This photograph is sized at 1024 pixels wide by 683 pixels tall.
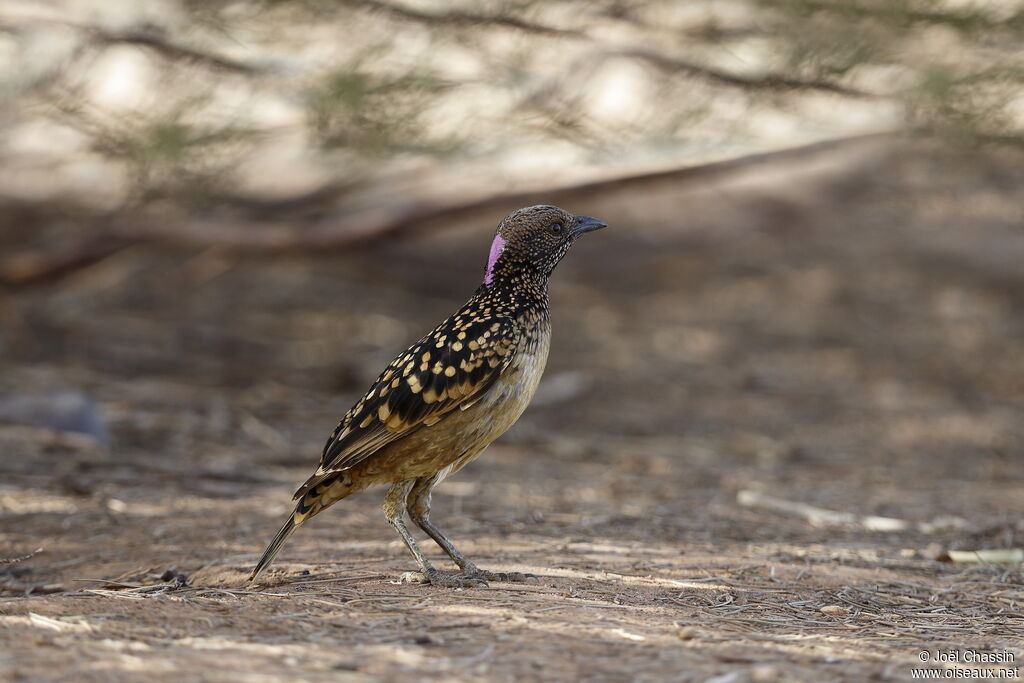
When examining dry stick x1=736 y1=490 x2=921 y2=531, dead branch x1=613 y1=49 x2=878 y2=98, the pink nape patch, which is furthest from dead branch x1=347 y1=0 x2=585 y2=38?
the pink nape patch

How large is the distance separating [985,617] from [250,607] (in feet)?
9.31

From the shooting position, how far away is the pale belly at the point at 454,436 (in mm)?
4508

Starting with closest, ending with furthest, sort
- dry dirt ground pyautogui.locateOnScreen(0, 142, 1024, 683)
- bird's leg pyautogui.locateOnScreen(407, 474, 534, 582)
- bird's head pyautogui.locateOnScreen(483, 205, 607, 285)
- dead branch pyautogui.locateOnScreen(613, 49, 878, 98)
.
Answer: dry dirt ground pyautogui.locateOnScreen(0, 142, 1024, 683) < bird's leg pyautogui.locateOnScreen(407, 474, 534, 582) < bird's head pyautogui.locateOnScreen(483, 205, 607, 285) < dead branch pyautogui.locateOnScreen(613, 49, 878, 98)

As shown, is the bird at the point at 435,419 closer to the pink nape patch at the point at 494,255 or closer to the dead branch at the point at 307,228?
the pink nape patch at the point at 494,255

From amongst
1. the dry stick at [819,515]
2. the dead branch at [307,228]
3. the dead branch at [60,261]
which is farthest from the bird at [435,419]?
the dead branch at [60,261]

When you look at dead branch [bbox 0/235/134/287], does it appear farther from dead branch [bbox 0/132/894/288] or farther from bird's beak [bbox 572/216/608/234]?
bird's beak [bbox 572/216/608/234]

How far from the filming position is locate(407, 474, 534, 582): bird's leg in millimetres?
4438

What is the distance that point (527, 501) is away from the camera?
701 centimetres

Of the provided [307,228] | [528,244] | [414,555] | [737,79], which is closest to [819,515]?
[528,244]

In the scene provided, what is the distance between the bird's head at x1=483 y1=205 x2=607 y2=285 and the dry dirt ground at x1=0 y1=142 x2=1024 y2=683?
1344 mm

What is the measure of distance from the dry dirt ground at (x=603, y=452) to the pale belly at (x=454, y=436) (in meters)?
0.45

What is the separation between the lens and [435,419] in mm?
4480

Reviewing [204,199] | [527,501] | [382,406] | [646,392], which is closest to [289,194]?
[204,199]

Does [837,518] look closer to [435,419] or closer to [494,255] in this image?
[494,255]
